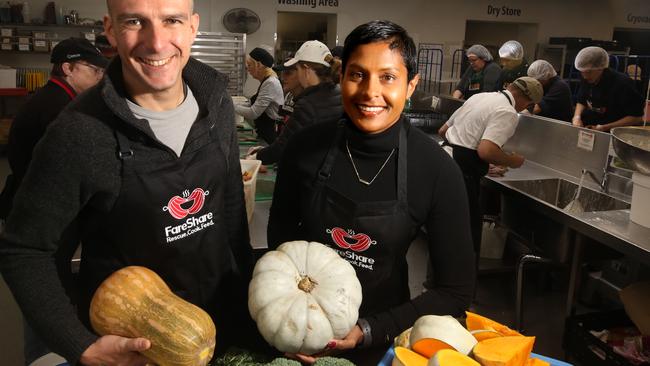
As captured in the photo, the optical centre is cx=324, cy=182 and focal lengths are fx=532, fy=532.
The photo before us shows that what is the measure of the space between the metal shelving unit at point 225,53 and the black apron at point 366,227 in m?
7.70

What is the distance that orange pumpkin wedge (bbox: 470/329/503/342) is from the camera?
108 centimetres

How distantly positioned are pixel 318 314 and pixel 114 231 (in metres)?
0.54

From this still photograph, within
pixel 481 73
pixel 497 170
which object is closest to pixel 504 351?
pixel 497 170

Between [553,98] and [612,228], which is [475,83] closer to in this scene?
[553,98]

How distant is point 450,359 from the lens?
0.92 meters

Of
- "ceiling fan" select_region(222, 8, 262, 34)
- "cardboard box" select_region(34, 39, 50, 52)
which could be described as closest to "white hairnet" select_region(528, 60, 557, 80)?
"ceiling fan" select_region(222, 8, 262, 34)

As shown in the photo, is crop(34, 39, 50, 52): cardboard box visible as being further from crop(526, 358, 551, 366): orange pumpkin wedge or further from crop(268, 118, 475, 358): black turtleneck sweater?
crop(526, 358, 551, 366): orange pumpkin wedge

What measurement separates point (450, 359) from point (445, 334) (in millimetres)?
148

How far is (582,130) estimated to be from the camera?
156 inches

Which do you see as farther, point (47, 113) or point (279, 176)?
point (47, 113)

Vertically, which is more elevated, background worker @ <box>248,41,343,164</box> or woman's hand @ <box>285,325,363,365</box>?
background worker @ <box>248,41,343,164</box>

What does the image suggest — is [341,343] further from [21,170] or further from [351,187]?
[21,170]

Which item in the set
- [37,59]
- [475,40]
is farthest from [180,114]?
[475,40]

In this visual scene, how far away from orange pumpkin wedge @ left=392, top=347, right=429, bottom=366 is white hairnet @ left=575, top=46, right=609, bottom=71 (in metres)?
5.45
